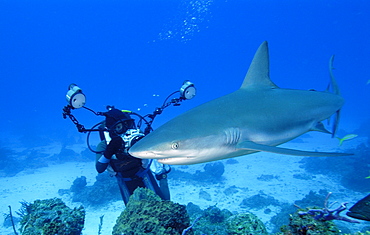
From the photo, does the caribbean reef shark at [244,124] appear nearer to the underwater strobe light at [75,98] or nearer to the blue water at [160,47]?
the underwater strobe light at [75,98]

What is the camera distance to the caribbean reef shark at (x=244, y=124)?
208 cm

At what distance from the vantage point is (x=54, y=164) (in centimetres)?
1884

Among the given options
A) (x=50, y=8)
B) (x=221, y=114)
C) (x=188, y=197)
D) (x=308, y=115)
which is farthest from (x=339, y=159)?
(x=50, y=8)

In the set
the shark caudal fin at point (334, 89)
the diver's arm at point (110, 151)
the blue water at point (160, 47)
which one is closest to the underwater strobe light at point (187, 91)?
the diver's arm at point (110, 151)

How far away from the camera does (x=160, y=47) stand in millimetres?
181125

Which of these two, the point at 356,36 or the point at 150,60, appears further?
the point at 150,60

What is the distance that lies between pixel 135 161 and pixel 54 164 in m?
18.4

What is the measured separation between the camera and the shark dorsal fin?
10.9ft

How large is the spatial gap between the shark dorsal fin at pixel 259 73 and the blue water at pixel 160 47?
304ft

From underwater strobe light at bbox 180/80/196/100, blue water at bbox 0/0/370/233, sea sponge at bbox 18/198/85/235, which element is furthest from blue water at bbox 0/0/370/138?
sea sponge at bbox 18/198/85/235

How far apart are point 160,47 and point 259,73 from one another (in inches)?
7477

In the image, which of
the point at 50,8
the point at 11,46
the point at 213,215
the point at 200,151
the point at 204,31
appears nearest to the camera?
the point at 200,151

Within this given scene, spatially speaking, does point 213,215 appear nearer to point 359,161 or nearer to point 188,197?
point 188,197

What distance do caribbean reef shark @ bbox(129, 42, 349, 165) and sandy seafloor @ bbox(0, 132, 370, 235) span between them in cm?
649
